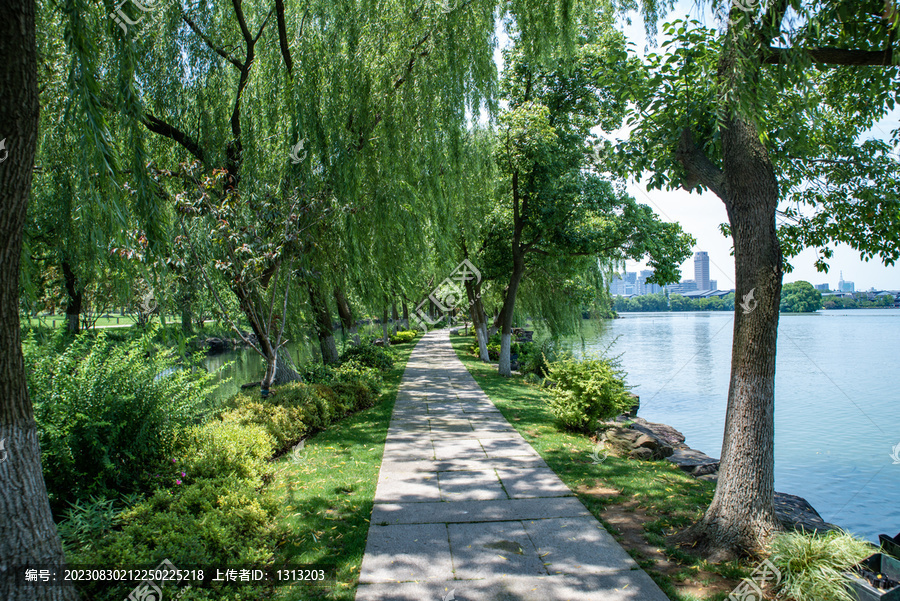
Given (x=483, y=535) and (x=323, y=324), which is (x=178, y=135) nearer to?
(x=323, y=324)

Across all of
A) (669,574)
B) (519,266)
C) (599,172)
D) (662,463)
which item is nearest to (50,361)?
(669,574)

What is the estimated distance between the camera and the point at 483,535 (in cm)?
415

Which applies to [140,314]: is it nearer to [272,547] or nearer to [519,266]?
[272,547]

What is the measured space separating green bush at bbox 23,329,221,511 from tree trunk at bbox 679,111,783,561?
467 cm

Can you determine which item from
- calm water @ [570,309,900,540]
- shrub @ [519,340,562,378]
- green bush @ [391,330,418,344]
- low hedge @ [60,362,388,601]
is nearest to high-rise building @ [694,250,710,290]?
calm water @ [570,309,900,540]

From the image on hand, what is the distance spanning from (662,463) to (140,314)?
25.6ft

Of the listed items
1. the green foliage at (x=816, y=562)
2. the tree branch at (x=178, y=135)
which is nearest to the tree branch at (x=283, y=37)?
the tree branch at (x=178, y=135)

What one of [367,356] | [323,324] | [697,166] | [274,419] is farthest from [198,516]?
[367,356]

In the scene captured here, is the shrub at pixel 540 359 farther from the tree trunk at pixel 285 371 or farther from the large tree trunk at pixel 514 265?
the tree trunk at pixel 285 371

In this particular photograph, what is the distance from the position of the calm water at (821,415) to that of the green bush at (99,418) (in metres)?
7.86

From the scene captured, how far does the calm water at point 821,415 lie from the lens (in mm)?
7709

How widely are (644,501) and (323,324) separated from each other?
8.34m

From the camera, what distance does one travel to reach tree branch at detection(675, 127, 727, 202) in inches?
165

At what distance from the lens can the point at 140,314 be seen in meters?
7.53
